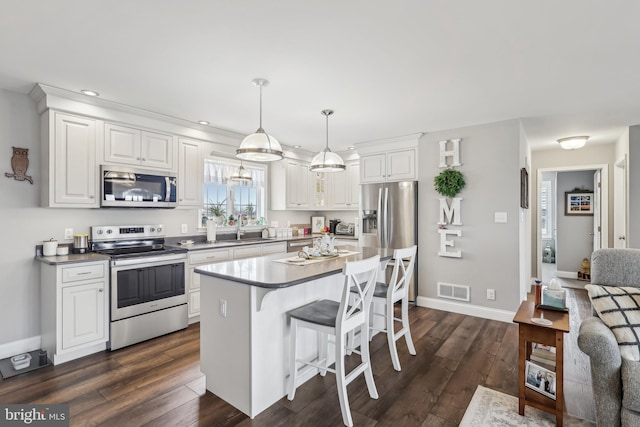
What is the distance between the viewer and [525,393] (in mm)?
2164

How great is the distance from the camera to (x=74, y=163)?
10.6 ft

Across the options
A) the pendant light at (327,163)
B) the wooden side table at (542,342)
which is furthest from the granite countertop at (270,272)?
the wooden side table at (542,342)

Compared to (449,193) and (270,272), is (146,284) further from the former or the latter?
(449,193)

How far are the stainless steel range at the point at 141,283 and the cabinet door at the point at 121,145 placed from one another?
771 millimetres

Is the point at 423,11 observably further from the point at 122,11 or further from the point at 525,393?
the point at 525,393

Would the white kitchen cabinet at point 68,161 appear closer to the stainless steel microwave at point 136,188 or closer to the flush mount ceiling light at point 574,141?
the stainless steel microwave at point 136,188

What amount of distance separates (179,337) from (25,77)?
9.38 ft

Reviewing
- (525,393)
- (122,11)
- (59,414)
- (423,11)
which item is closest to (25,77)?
(122,11)

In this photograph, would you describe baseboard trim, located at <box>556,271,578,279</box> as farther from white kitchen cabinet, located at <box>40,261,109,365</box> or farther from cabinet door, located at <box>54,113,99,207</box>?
cabinet door, located at <box>54,113,99,207</box>

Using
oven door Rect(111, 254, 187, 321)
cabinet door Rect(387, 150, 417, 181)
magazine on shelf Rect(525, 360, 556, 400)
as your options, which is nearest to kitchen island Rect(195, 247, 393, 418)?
oven door Rect(111, 254, 187, 321)

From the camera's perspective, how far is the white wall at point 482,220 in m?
4.00

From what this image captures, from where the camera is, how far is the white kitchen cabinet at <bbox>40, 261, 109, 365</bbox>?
2.87 m

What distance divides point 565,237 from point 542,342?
6055 mm

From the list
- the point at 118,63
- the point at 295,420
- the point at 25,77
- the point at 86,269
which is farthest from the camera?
the point at 86,269
